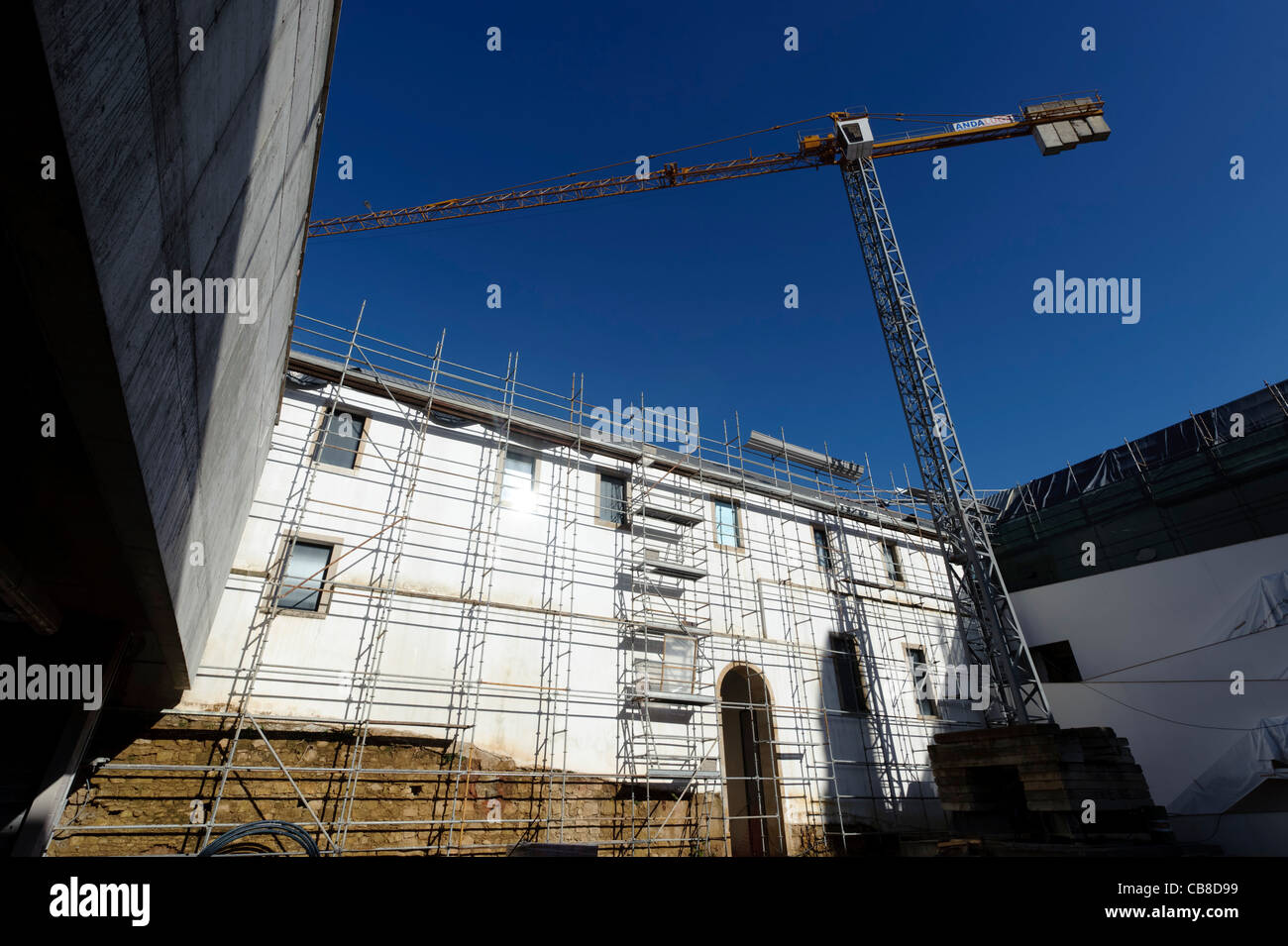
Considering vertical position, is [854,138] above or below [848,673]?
above

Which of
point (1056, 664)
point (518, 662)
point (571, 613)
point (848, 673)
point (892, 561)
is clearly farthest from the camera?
point (892, 561)

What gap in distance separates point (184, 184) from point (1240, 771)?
67.0 ft

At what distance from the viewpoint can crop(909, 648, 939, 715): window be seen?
63.6 ft

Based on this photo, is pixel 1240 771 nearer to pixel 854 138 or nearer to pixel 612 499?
pixel 612 499

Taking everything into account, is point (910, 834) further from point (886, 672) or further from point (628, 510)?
point (628, 510)

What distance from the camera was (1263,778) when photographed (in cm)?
1287

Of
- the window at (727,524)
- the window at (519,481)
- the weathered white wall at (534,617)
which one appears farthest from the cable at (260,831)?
the window at (727,524)

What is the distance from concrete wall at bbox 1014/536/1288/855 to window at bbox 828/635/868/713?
21.9 ft

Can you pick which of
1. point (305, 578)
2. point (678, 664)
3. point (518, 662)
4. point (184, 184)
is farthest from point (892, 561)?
point (184, 184)

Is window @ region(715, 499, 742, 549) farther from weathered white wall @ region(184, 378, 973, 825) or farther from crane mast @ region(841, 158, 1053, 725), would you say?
crane mast @ region(841, 158, 1053, 725)

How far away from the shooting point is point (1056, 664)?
20.5m

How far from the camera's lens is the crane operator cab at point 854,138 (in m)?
25.1
